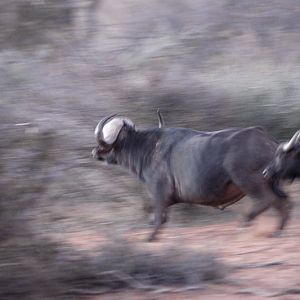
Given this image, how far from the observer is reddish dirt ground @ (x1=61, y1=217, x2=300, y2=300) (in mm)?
8695

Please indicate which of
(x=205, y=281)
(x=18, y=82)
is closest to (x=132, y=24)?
(x=18, y=82)

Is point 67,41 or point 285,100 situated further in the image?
point 285,100

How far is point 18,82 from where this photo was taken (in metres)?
10.0

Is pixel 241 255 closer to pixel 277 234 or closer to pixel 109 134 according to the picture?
pixel 277 234

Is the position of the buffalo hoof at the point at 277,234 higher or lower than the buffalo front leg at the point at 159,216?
lower

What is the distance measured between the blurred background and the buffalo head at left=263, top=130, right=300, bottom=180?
0.87 m

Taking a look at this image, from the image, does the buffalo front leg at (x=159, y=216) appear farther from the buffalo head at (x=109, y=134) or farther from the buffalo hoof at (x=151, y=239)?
the buffalo head at (x=109, y=134)

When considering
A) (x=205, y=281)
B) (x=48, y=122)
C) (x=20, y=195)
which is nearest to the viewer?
(x=20, y=195)

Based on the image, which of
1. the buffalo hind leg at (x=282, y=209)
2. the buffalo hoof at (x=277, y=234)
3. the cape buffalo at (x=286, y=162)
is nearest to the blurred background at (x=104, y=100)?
the buffalo hoof at (x=277, y=234)

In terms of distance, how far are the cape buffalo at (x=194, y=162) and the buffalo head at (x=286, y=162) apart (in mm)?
237

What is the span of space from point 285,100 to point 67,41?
13.4 ft

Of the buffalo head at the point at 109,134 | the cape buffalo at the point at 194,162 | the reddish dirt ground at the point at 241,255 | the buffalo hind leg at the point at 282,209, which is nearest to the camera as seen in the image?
the reddish dirt ground at the point at 241,255

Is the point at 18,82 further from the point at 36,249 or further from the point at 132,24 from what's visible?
the point at 132,24

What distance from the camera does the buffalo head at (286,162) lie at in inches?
445
